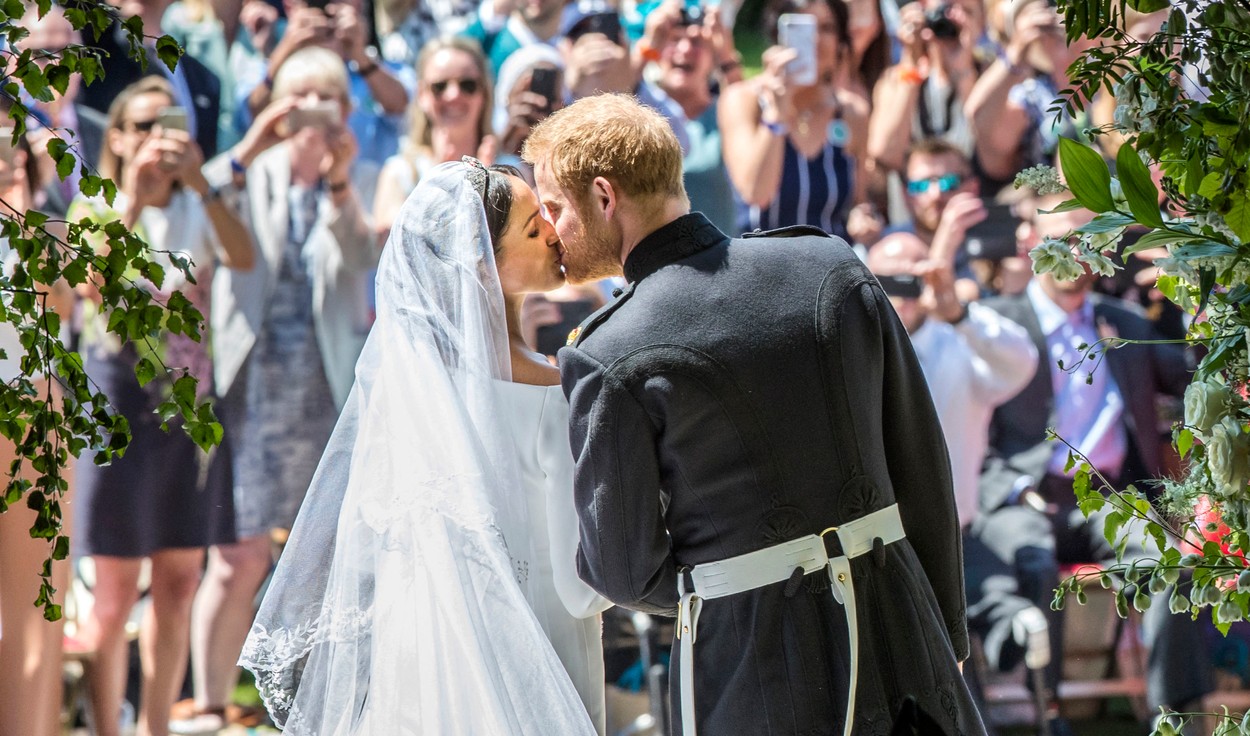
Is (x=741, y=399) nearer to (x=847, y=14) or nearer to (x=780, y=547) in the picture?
(x=780, y=547)

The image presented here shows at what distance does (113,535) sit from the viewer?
14.3 feet

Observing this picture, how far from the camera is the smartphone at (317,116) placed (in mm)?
4688

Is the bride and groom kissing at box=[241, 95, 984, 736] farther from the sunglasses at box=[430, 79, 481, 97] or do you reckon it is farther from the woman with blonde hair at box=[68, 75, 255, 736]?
the sunglasses at box=[430, 79, 481, 97]

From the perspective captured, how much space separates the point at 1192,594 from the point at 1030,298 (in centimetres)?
345

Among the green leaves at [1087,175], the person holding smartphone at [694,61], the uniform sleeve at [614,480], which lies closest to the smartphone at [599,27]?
the person holding smartphone at [694,61]

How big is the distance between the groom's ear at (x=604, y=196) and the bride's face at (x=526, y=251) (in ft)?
1.07

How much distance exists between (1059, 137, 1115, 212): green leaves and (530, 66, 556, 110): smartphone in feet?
12.1

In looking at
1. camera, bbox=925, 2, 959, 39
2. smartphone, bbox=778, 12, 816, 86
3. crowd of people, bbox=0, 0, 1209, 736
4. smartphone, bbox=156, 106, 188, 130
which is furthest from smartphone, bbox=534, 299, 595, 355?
Result: camera, bbox=925, 2, 959, 39

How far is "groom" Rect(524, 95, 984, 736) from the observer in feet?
5.48

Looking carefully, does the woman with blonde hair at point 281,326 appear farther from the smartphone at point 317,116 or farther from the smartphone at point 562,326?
the smartphone at point 562,326

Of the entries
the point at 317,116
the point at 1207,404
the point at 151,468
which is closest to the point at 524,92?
the point at 317,116

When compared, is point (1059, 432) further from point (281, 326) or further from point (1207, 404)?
point (1207, 404)

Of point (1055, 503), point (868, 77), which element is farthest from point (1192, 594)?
point (868, 77)

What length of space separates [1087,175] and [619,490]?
2.43ft
